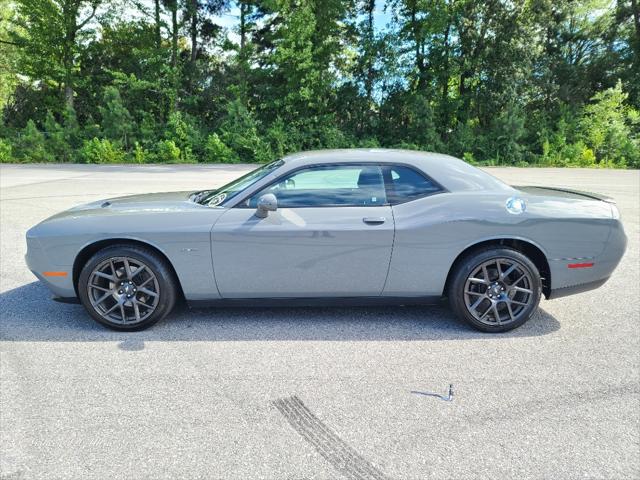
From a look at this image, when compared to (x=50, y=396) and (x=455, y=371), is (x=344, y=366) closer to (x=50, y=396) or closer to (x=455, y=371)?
(x=455, y=371)

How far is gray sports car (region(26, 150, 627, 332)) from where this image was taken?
335cm

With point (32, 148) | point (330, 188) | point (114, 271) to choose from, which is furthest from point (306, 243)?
point (32, 148)

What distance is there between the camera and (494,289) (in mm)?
3436

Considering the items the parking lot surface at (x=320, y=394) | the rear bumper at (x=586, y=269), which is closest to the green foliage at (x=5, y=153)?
the parking lot surface at (x=320, y=394)

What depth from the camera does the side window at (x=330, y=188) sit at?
3.46m

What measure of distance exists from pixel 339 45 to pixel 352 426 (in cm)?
2399

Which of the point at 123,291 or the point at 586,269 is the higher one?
the point at 586,269

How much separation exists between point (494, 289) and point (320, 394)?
1655 millimetres

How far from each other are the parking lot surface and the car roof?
1154 mm

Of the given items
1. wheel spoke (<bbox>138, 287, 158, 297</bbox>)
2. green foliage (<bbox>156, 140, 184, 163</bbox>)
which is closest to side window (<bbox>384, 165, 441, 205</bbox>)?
wheel spoke (<bbox>138, 287, 158, 297</bbox>)

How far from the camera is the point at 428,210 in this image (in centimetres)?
339

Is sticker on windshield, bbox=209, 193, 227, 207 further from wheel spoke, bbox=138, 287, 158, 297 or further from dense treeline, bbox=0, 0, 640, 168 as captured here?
dense treeline, bbox=0, 0, 640, 168

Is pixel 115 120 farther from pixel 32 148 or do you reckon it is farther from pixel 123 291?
pixel 123 291

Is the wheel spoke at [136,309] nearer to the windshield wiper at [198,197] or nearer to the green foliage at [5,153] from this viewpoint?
the windshield wiper at [198,197]
